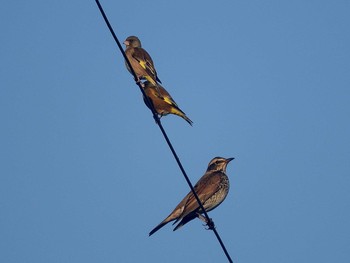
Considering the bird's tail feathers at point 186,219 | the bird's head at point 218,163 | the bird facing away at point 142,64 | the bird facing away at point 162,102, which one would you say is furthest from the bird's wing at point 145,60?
the bird's tail feathers at point 186,219

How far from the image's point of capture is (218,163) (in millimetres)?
14305

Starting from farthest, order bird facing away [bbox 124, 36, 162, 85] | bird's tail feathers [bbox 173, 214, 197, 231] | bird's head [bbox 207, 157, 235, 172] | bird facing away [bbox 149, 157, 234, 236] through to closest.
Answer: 1. bird's head [bbox 207, 157, 235, 172]
2. bird facing away [bbox 124, 36, 162, 85]
3. bird's tail feathers [bbox 173, 214, 197, 231]
4. bird facing away [bbox 149, 157, 234, 236]

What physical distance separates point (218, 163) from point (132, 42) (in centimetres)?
417

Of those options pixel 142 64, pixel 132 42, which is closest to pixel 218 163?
pixel 142 64

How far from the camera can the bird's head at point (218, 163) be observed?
560 inches

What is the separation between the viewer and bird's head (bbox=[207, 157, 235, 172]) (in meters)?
14.2

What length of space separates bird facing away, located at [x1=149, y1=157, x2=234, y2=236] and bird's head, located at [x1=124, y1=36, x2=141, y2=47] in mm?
3859

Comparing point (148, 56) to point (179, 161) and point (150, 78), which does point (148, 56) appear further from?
point (179, 161)

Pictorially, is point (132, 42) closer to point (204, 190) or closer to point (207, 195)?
point (204, 190)

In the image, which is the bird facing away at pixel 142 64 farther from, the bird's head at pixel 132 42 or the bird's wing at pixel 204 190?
the bird's wing at pixel 204 190

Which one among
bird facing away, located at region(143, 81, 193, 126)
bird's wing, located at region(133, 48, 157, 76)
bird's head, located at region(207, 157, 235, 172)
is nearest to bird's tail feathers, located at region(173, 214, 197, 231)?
bird facing away, located at region(143, 81, 193, 126)

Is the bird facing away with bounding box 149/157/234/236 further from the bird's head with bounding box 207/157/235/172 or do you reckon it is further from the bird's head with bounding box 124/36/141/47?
the bird's head with bounding box 124/36/141/47

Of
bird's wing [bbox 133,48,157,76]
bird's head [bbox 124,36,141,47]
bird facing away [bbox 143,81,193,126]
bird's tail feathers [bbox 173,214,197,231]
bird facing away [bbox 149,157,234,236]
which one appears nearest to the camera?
bird facing away [bbox 149,157,234,236]

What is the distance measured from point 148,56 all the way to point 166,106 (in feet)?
5.76
